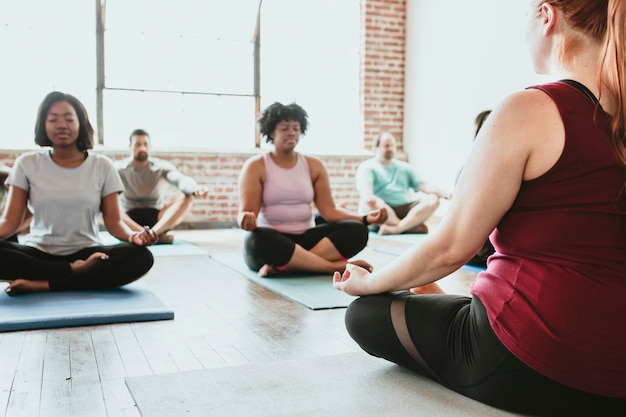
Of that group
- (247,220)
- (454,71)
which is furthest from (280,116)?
(454,71)

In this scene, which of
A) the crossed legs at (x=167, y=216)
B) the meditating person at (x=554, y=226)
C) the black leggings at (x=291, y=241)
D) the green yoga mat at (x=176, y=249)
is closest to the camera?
the meditating person at (x=554, y=226)

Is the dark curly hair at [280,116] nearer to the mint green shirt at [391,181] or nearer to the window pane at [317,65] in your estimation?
the mint green shirt at [391,181]

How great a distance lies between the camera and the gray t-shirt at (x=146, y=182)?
509cm

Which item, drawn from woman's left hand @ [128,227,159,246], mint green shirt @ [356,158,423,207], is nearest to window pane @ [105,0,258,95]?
mint green shirt @ [356,158,423,207]

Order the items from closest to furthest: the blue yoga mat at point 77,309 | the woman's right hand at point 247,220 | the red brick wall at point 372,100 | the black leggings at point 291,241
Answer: the blue yoga mat at point 77,309 < the woman's right hand at point 247,220 < the black leggings at point 291,241 < the red brick wall at point 372,100

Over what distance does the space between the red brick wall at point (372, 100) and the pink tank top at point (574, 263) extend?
218 inches

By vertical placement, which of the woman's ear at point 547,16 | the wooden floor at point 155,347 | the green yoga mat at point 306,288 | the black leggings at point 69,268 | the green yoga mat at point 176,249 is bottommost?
the green yoga mat at point 176,249

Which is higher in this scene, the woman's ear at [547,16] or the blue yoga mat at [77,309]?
the woman's ear at [547,16]

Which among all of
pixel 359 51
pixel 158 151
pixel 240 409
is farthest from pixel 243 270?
pixel 359 51

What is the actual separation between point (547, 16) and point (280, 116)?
95.7 inches

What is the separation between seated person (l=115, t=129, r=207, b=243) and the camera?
5.05 meters

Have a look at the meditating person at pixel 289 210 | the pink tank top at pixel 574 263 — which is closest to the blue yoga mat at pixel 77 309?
the meditating person at pixel 289 210

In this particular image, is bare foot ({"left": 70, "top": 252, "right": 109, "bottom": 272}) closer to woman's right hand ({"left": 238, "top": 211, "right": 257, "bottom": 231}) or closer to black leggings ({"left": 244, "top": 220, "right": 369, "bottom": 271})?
woman's right hand ({"left": 238, "top": 211, "right": 257, "bottom": 231})

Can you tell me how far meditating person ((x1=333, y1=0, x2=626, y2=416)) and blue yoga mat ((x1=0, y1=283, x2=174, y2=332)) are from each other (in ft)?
4.72
